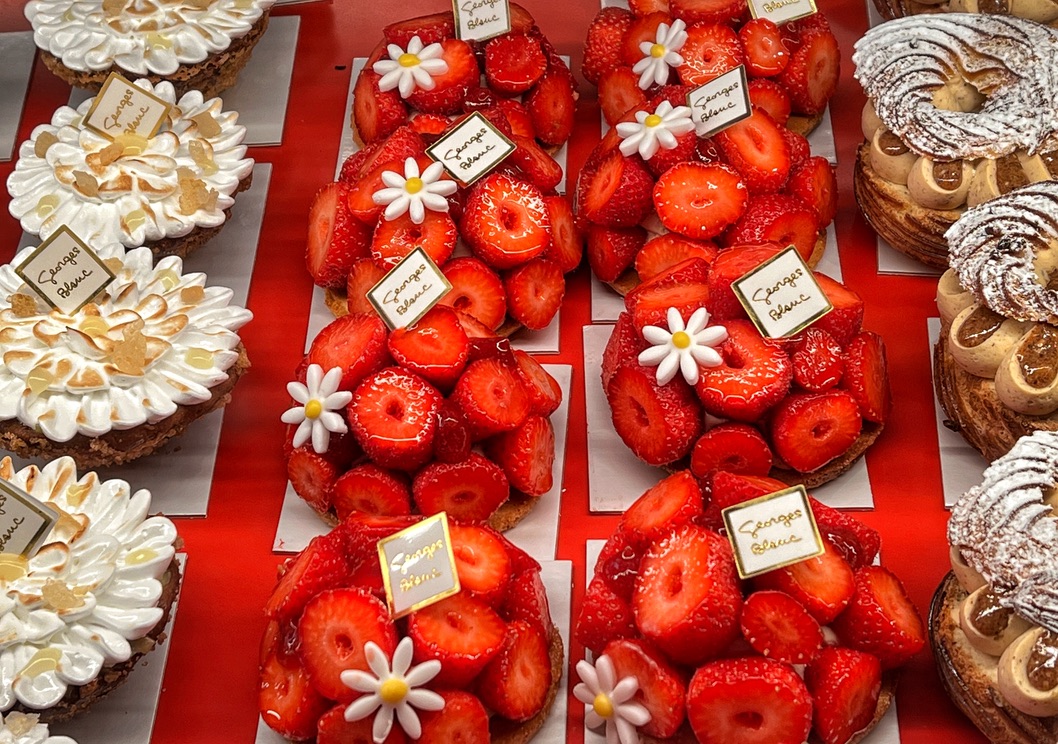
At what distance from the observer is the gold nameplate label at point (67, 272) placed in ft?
10.3

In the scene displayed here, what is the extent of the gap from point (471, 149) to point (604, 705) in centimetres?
145

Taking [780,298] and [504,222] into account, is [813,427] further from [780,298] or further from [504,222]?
[504,222]

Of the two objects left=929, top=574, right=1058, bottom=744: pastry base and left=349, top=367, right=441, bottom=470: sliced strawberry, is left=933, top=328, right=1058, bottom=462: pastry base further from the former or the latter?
left=349, top=367, right=441, bottom=470: sliced strawberry

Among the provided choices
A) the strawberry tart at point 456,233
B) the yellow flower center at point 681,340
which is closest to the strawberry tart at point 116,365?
the strawberry tart at point 456,233

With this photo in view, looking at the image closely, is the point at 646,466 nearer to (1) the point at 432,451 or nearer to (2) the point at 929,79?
A: (1) the point at 432,451

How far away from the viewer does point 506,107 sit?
3627 millimetres

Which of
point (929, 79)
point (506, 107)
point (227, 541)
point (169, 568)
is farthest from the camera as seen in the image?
point (506, 107)

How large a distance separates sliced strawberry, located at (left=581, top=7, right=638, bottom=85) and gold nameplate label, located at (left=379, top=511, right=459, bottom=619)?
68.1 inches

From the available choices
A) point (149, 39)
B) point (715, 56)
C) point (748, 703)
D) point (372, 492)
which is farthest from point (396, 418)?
point (149, 39)

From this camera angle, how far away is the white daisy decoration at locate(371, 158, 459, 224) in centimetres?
320

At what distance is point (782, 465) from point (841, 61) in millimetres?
1530

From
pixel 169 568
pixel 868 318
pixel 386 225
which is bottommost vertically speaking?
pixel 868 318

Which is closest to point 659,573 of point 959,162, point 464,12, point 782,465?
point 782,465

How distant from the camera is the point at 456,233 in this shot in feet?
10.6
